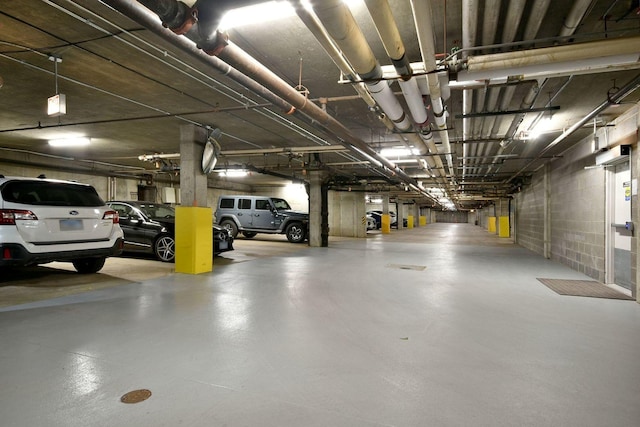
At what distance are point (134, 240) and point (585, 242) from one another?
33.1 feet

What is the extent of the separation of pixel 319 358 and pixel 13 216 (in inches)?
176

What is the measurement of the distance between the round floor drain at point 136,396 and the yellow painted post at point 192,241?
178 inches

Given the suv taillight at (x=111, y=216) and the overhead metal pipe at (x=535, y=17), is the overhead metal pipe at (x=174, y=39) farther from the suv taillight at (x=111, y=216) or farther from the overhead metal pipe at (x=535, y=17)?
the suv taillight at (x=111, y=216)

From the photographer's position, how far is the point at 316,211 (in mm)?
12352

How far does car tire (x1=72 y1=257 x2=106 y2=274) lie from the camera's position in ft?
20.6

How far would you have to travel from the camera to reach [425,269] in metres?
7.34

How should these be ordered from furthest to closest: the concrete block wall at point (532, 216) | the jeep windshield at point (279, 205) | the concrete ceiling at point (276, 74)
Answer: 1. the jeep windshield at point (279, 205)
2. the concrete block wall at point (532, 216)
3. the concrete ceiling at point (276, 74)

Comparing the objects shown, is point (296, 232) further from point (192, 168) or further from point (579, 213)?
point (579, 213)

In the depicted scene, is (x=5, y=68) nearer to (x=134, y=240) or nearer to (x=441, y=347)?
(x=134, y=240)

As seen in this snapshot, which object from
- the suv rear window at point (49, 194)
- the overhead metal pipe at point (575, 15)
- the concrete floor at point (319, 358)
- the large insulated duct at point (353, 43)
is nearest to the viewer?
the concrete floor at point (319, 358)

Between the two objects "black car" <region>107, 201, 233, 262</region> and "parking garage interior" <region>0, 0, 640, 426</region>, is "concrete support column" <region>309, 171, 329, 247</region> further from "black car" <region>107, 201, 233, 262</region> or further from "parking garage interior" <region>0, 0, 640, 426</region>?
"black car" <region>107, 201, 233, 262</region>

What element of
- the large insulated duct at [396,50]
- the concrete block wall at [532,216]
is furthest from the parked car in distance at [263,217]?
the large insulated duct at [396,50]

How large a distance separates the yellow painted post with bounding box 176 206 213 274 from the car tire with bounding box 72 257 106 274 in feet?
4.50

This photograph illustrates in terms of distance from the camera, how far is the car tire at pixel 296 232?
1328 cm
